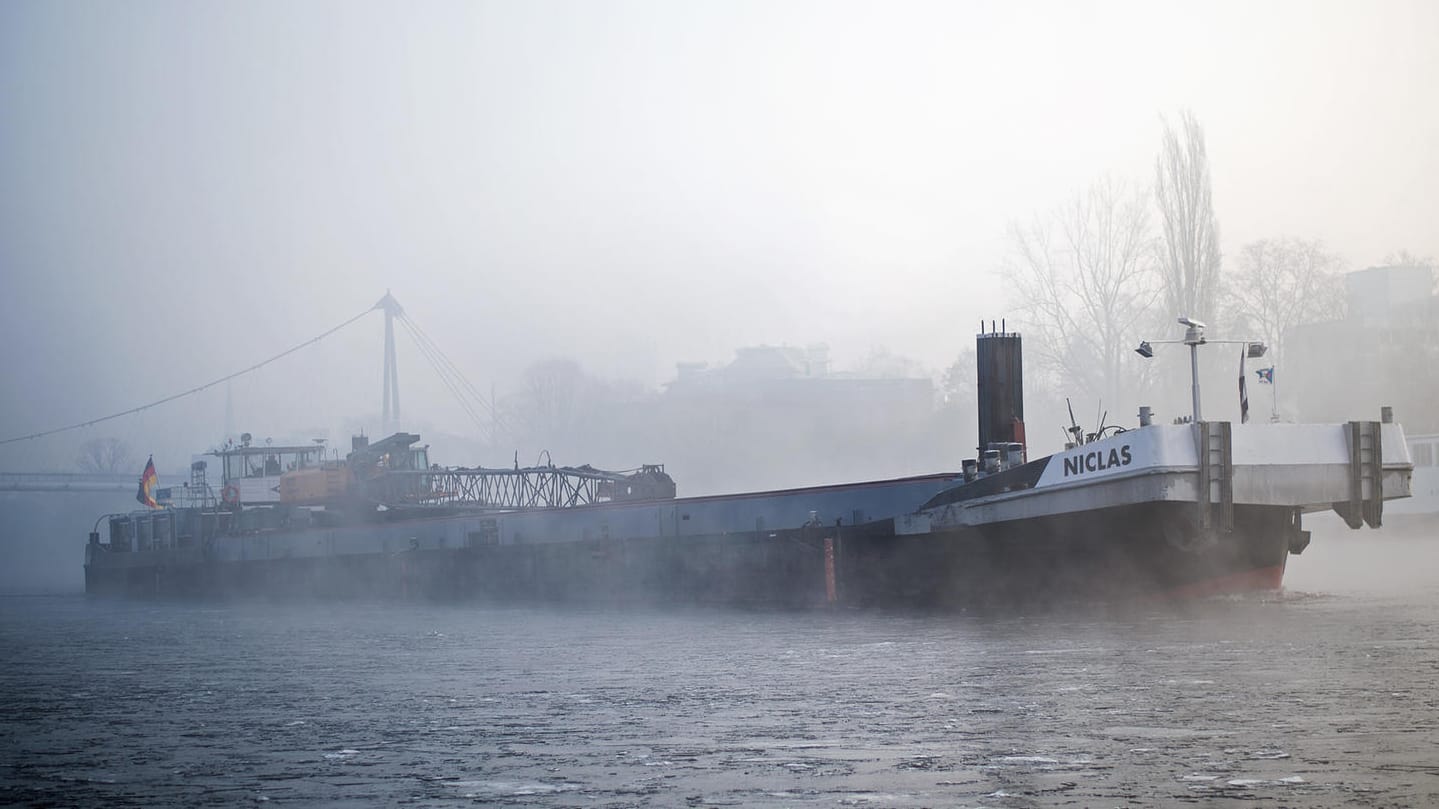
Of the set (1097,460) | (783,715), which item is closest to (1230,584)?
(1097,460)

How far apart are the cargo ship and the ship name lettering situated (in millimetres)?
31

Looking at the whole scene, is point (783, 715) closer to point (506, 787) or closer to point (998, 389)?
point (506, 787)

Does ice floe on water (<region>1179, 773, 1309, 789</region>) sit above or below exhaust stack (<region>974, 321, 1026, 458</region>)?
below

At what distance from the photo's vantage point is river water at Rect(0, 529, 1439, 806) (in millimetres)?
8602

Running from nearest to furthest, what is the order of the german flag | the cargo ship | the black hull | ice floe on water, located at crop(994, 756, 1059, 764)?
ice floe on water, located at crop(994, 756, 1059, 764) → the cargo ship → the black hull → the german flag

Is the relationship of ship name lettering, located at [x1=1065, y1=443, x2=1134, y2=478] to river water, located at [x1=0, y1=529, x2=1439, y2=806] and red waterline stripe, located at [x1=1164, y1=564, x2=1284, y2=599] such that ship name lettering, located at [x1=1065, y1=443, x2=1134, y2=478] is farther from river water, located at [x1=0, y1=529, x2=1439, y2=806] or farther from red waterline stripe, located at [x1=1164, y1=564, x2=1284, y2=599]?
red waterline stripe, located at [x1=1164, y1=564, x2=1284, y2=599]

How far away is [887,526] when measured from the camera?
2298cm

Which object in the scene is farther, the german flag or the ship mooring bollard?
the german flag

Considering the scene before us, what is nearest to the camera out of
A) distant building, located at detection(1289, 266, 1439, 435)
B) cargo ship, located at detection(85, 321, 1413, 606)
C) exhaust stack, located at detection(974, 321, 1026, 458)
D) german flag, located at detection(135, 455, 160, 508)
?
cargo ship, located at detection(85, 321, 1413, 606)

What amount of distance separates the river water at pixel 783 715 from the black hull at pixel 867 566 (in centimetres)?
65

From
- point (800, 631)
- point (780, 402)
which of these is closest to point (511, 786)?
point (800, 631)

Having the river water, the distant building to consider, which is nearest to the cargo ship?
the river water

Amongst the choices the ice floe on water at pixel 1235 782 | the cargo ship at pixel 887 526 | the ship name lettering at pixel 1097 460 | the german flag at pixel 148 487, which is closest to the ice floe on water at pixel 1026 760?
the ice floe on water at pixel 1235 782

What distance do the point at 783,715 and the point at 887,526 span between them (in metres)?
11.6
